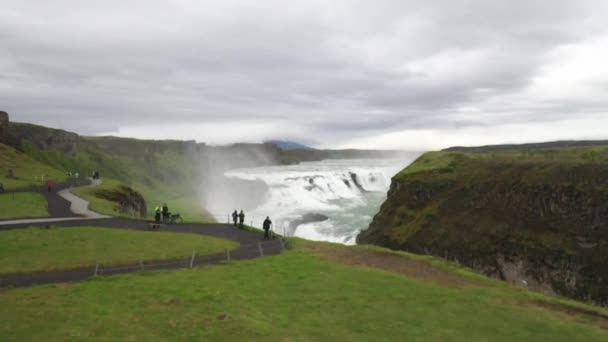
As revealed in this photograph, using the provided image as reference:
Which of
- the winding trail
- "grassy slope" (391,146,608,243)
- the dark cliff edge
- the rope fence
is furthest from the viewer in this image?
"grassy slope" (391,146,608,243)

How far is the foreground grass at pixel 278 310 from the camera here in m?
13.7

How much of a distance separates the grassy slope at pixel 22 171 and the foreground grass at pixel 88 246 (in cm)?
3954

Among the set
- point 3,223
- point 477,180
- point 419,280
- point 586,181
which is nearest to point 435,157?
point 477,180

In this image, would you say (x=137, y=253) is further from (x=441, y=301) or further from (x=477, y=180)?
(x=477, y=180)

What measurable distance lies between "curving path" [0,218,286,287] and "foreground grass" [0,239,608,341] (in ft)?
5.38

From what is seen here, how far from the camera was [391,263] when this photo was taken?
25703 millimetres

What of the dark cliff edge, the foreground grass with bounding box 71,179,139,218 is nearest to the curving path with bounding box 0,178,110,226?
the foreground grass with bounding box 71,179,139,218

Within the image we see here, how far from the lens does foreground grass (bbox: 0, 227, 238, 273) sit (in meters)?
22.4

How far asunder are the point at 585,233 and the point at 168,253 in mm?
39172

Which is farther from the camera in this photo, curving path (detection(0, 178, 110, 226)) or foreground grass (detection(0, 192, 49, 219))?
foreground grass (detection(0, 192, 49, 219))

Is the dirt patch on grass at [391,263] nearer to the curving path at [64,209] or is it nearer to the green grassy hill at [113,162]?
the curving path at [64,209]

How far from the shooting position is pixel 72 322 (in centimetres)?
1377

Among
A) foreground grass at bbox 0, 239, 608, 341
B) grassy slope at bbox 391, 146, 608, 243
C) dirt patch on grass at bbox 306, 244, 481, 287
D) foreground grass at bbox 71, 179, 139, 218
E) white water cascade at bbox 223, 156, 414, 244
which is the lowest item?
white water cascade at bbox 223, 156, 414, 244

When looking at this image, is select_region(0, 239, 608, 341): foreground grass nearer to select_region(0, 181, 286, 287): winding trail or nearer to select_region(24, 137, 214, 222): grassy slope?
select_region(0, 181, 286, 287): winding trail
